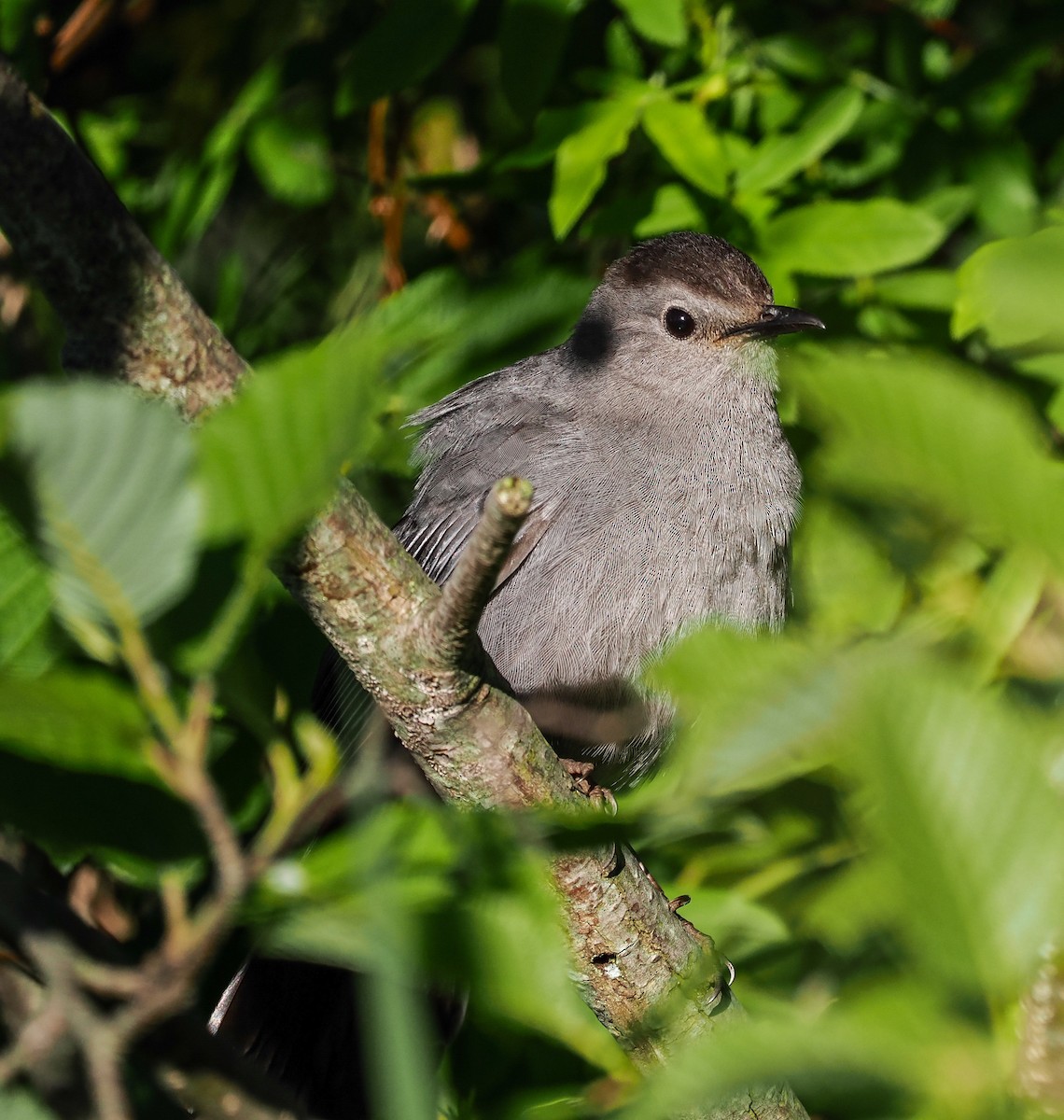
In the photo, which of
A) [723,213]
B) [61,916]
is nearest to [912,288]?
[723,213]

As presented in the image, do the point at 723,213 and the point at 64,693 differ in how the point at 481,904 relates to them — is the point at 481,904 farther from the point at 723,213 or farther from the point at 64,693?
the point at 723,213

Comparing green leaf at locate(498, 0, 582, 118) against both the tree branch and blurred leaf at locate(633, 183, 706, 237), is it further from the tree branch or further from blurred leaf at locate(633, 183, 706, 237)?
the tree branch

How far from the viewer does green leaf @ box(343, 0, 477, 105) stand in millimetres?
2758

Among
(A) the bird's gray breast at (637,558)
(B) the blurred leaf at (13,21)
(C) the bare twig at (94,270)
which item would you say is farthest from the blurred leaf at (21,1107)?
(B) the blurred leaf at (13,21)

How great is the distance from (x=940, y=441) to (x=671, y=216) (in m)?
2.31

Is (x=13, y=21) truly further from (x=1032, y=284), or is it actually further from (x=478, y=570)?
(x=1032, y=284)

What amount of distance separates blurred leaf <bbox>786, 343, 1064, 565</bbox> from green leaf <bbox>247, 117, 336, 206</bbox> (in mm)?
2882

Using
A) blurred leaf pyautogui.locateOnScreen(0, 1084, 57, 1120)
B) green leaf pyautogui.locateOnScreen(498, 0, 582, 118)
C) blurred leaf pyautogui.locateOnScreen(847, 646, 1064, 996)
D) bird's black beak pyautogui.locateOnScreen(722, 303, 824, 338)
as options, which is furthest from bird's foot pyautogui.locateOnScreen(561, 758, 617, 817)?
blurred leaf pyautogui.locateOnScreen(847, 646, 1064, 996)

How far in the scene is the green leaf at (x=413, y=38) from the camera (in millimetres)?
2758

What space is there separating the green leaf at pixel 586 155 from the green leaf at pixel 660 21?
6.5 inches

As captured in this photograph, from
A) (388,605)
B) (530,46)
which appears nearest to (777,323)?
(530,46)

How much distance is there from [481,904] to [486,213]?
3.13 meters

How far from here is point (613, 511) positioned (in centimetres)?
302

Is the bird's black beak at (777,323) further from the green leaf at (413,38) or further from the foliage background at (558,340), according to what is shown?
the green leaf at (413,38)
